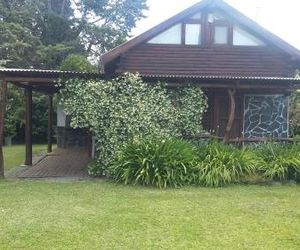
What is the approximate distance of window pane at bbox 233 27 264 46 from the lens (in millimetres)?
15281

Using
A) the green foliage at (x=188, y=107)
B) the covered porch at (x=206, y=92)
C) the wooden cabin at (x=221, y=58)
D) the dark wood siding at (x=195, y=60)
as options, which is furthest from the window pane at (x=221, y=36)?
the green foliage at (x=188, y=107)

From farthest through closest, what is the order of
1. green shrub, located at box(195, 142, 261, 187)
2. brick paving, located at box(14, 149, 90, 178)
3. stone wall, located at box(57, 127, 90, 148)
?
stone wall, located at box(57, 127, 90, 148) → brick paving, located at box(14, 149, 90, 178) → green shrub, located at box(195, 142, 261, 187)

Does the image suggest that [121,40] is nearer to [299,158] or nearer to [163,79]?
[163,79]

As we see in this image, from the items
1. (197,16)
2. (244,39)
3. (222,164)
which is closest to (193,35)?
(197,16)

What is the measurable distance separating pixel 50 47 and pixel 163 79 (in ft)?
54.5

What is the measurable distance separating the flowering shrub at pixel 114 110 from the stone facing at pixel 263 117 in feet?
14.6

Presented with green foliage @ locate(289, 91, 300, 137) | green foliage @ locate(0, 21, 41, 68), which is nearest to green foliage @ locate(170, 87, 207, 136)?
green foliage @ locate(289, 91, 300, 137)

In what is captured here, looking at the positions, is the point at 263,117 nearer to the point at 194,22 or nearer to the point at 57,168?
the point at 194,22

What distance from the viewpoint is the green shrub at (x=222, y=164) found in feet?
33.7

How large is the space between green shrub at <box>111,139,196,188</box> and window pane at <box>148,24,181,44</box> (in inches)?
208

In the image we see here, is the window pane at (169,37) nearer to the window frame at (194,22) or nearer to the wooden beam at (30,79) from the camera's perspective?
the window frame at (194,22)

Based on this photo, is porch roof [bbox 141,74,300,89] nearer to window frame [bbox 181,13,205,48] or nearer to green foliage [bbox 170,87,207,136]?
green foliage [bbox 170,87,207,136]

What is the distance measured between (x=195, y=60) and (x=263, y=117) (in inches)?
119

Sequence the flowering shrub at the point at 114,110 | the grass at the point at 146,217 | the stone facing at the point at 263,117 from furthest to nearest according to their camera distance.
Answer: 1. the stone facing at the point at 263,117
2. the flowering shrub at the point at 114,110
3. the grass at the point at 146,217
